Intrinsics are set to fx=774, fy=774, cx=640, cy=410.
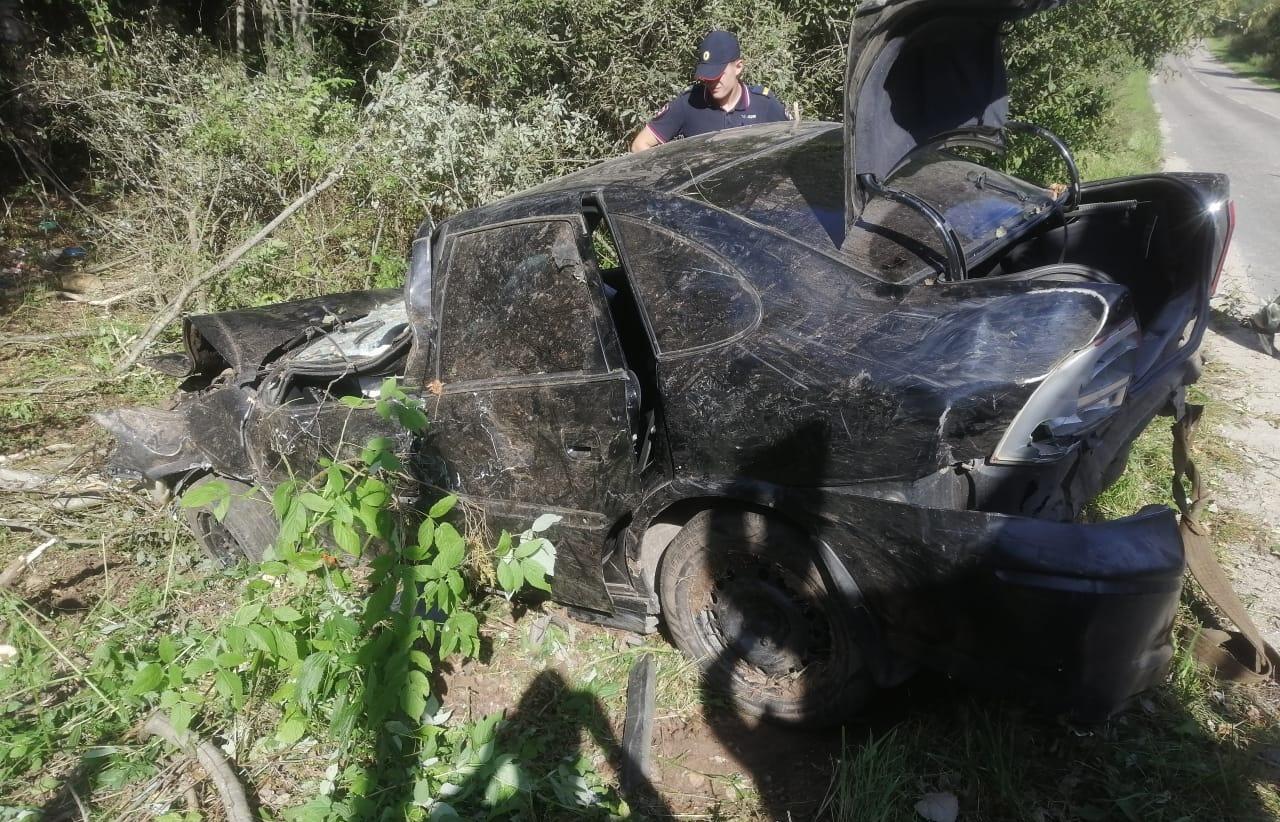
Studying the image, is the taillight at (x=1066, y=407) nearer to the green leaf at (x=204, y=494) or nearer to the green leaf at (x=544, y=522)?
the green leaf at (x=544, y=522)

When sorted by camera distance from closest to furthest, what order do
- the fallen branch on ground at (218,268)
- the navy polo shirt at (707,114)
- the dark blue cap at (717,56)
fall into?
the dark blue cap at (717,56) < the navy polo shirt at (707,114) < the fallen branch on ground at (218,268)

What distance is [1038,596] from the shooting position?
6.23 ft

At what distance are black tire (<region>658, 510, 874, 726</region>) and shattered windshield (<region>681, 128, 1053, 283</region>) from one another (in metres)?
0.89

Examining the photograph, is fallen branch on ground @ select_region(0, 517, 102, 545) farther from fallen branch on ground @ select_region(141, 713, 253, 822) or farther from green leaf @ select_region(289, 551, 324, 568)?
green leaf @ select_region(289, 551, 324, 568)

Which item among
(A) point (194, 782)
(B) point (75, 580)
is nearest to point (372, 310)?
(B) point (75, 580)

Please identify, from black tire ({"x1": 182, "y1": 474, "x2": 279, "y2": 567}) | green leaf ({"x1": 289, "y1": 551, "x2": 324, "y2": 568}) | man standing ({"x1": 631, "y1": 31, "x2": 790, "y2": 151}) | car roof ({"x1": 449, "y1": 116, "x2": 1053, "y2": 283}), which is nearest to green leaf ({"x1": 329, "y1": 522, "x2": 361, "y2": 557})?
green leaf ({"x1": 289, "y1": 551, "x2": 324, "y2": 568})

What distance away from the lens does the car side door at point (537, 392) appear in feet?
8.64

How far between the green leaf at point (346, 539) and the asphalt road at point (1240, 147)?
7.01m

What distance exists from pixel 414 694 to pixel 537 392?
3.54 feet

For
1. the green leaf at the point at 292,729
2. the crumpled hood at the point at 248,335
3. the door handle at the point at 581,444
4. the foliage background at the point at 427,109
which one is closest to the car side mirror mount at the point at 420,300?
the door handle at the point at 581,444

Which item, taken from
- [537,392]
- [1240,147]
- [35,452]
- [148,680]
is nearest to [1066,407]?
[537,392]

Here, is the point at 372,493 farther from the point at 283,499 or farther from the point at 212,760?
the point at 212,760

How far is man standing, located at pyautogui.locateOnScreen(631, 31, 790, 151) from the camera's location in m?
4.72

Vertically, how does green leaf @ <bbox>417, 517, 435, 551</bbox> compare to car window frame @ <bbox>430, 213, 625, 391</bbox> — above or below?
below
